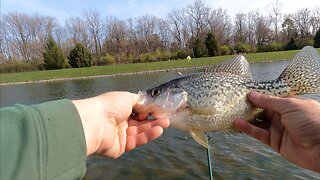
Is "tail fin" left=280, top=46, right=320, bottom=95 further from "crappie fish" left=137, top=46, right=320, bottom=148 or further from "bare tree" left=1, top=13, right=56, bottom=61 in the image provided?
"bare tree" left=1, top=13, right=56, bottom=61

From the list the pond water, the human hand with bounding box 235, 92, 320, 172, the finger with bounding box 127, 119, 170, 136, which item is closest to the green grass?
the pond water

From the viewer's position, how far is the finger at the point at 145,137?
3.00m

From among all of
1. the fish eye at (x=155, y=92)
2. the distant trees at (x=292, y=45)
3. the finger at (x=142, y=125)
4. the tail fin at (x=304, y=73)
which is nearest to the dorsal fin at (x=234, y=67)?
the tail fin at (x=304, y=73)

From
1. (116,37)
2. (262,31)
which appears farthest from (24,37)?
(262,31)

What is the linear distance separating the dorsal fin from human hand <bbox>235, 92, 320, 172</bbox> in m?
0.37

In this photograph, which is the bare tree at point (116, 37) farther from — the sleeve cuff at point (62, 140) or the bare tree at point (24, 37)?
the sleeve cuff at point (62, 140)

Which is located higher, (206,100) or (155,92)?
(155,92)

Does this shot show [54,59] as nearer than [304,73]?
No

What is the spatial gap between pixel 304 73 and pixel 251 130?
892 millimetres

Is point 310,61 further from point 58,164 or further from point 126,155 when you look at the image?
point 126,155

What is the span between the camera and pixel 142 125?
315 cm

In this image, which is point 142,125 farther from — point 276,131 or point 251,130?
point 276,131

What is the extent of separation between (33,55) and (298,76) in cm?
8775

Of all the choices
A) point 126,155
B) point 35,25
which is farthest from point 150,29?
point 126,155
